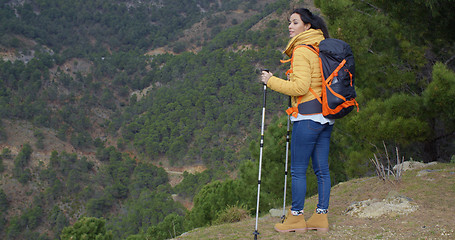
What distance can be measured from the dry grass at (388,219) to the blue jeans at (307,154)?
1.07 ft

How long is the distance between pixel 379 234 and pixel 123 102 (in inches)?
2034

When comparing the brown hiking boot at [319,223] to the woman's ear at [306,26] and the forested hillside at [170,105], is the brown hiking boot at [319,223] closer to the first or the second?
the woman's ear at [306,26]

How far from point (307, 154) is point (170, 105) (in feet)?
129

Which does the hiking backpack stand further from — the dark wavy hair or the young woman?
the dark wavy hair

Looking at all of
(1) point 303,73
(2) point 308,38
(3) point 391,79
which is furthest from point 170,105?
(1) point 303,73

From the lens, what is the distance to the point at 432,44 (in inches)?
229

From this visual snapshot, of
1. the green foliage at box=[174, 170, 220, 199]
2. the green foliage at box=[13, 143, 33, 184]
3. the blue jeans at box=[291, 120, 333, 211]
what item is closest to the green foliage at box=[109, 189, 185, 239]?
the green foliage at box=[174, 170, 220, 199]

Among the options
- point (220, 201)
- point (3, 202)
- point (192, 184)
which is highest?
point (220, 201)

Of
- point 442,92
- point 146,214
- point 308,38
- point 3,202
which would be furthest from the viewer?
point 3,202

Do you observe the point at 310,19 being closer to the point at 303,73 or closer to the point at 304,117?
the point at 303,73

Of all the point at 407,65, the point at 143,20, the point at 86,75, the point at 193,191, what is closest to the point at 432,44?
the point at 407,65

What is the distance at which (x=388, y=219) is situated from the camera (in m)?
3.02

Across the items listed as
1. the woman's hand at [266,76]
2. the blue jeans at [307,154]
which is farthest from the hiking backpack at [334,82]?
the woman's hand at [266,76]

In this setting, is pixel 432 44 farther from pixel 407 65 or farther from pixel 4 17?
pixel 4 17
